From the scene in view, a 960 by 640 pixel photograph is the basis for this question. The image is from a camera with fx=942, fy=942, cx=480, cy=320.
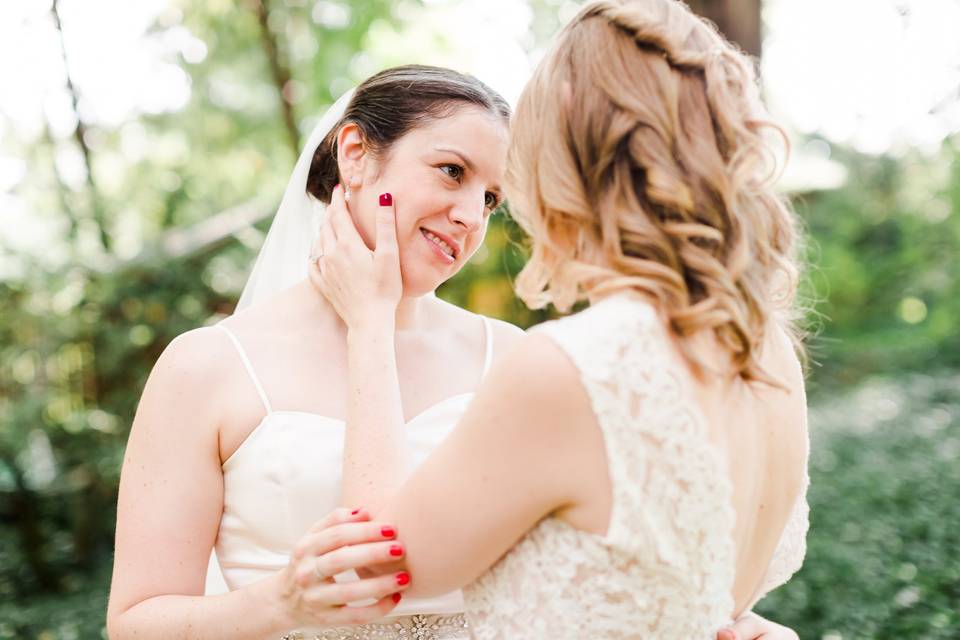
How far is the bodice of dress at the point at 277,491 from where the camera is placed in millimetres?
2170

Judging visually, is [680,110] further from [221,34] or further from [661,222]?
[221,34]

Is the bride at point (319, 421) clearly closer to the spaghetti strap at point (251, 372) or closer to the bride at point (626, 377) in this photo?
the spaghetti strap at point (251, 372)

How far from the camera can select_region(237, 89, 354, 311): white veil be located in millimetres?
2840

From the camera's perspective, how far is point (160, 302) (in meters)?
7.41

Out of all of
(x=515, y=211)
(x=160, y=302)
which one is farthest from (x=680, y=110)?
(x=160, y=302)

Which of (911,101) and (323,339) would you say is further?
(911,101)

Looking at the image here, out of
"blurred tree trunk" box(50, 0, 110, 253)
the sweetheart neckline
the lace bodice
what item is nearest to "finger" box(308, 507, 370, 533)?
the lace bodice

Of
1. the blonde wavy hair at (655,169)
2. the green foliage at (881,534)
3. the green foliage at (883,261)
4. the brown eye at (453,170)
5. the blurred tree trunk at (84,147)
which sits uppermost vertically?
the blonde wavy hair at (655,169)

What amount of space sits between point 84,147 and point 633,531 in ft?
32.5

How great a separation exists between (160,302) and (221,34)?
20.1ft

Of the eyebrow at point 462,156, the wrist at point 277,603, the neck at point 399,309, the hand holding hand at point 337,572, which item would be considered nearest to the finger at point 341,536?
the hand holding hand at point 337,572

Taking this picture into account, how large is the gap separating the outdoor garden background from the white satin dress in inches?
44.1

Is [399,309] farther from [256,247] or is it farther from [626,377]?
[256,247]

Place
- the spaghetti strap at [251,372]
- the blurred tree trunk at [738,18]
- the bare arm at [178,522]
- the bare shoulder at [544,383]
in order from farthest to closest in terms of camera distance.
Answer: the blurred tree trunk at [738,18], the spaghetti strap at [251,372], the bare arm at [178,522], the bare shoulder at [544,383]
